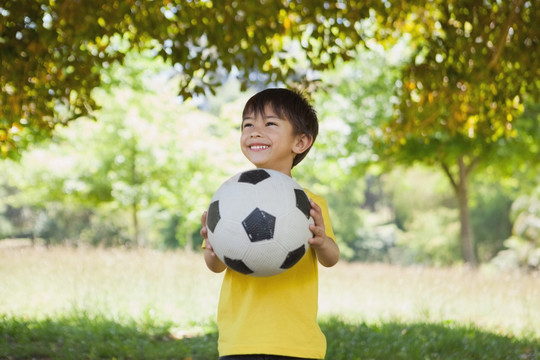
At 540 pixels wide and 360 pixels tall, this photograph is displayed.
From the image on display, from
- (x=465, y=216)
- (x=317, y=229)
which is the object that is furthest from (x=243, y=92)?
(x=465, y=216)

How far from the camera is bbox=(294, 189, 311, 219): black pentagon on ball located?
2.51 meters

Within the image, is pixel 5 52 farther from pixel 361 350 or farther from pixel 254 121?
pixel 361 350

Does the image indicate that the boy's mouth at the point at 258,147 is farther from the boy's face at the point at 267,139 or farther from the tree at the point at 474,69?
the tree at the point at 474,69

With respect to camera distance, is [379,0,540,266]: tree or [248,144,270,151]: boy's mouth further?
[379,0,540,266]: tree

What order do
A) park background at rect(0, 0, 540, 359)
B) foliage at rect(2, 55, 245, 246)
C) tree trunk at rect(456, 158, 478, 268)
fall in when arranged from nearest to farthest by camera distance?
park background at rect(0, 0, 540, 359) < tree trunk at rect(456, 158, 478, 268) < foliage at rect(2, 55, 245, 246)

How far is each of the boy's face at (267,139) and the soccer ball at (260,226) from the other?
8.6 inches

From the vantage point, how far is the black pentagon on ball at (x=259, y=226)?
2.44 metres

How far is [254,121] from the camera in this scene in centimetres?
275

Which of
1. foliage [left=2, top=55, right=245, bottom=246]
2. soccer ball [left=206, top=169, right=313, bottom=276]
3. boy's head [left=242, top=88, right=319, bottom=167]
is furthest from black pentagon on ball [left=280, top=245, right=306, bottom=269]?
foliage [left=2, top=55, right=245, bottom=246]

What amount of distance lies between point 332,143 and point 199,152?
174 inches

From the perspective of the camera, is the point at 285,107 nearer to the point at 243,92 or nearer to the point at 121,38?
the point at 243,92

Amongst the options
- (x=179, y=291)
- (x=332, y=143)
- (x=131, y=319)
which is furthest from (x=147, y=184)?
(x=131, y=319)

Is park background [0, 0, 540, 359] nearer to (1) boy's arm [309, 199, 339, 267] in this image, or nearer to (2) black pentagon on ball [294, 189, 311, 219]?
(1) boy's arm [309, 199, 339, 267]

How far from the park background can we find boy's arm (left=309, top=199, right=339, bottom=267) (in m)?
2.94
